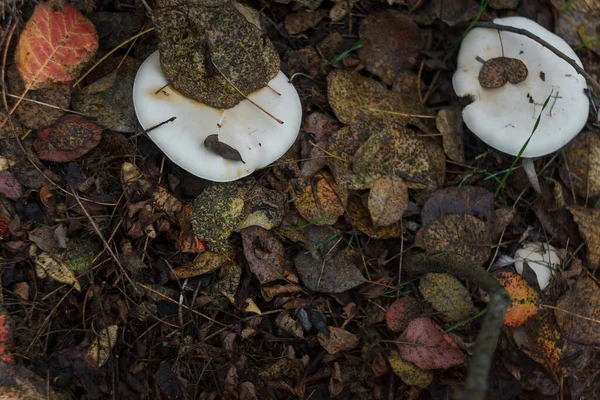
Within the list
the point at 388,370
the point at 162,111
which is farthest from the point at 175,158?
the point at 388,370

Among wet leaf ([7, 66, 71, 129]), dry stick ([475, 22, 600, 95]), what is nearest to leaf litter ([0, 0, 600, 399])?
wet leaf ([7, 66, 71, 129])

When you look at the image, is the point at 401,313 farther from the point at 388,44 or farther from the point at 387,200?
the point at 388,44

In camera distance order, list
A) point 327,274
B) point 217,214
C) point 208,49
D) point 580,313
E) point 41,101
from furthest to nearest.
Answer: point 580,313 → point 327,274 → point 217,214 → point 41,101 → point 208,49

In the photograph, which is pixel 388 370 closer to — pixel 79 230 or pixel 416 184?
pixel 416 184

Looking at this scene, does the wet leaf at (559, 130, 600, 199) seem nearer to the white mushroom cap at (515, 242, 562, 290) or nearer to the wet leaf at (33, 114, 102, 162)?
the white mushroom cap at (515, 242, 562, 290)

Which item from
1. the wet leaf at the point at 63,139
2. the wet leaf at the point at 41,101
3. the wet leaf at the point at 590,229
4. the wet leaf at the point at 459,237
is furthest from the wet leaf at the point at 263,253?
the wet leaf at the point at 590,229

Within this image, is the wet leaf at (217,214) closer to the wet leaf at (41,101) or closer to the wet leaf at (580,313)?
the wet leaf at (41,101)

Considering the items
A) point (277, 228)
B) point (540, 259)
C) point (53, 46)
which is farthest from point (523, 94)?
point (53, 46)
